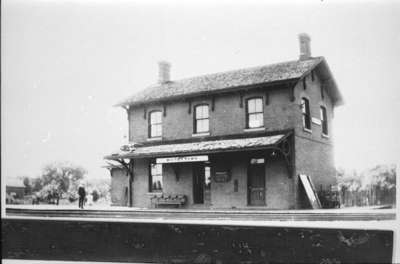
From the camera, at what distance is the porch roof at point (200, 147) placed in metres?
9.22

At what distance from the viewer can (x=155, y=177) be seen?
32.4 feet

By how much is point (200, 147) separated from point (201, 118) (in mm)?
1316

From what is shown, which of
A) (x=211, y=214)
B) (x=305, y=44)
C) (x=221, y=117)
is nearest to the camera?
(x=305, y=44)

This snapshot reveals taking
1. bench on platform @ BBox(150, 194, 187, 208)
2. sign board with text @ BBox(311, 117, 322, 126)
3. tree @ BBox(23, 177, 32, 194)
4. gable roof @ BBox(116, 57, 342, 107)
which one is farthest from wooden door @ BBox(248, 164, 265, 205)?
tree @ BBox(23, 177, 32, 194)

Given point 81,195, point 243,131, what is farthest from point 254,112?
point 81,195

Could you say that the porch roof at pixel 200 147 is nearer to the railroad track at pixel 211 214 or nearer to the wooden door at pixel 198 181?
the wooden door at pixel 198 181

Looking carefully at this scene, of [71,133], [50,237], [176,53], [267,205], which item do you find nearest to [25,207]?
[50,237]

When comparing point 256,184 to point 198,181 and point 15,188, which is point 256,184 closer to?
point 198,181

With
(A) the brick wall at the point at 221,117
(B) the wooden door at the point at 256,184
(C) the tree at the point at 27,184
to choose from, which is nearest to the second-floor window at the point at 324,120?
(A) the brick wall at the point at 221,117

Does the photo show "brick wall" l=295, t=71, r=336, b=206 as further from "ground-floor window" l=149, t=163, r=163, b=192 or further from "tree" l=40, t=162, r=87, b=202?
"tree" l=40, t=162, r=87, b=202

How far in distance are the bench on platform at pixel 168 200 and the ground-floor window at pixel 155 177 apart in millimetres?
192

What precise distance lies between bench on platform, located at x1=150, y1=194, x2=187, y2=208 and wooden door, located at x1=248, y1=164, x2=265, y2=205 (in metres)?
1.90

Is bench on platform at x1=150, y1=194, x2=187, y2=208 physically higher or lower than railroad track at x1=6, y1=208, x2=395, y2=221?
higher

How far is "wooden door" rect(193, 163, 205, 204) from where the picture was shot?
984 cm
